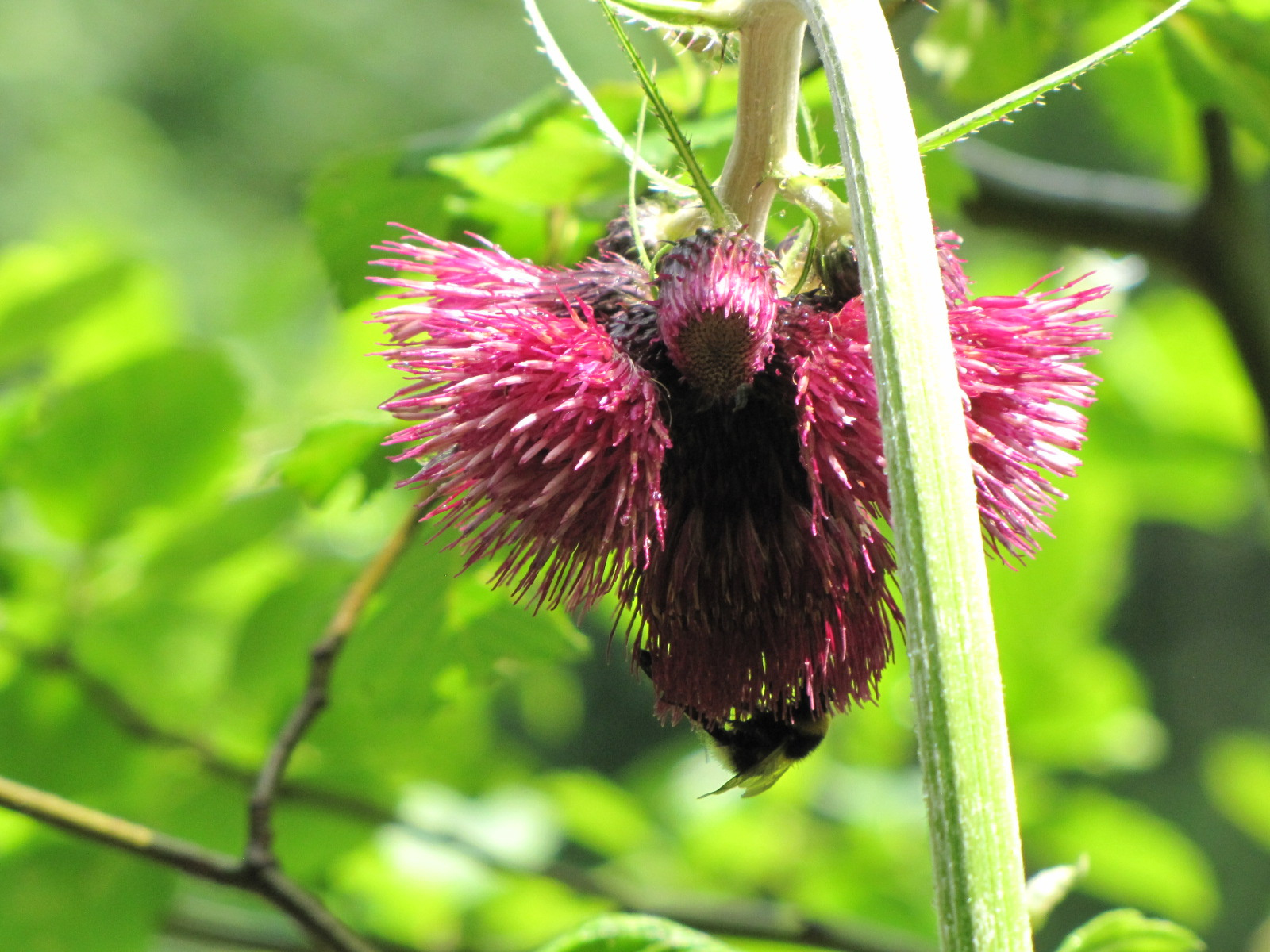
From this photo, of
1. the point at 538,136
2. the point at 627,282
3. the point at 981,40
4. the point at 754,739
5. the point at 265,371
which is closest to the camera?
the point at 627,282

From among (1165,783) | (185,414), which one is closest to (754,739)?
(185,414)

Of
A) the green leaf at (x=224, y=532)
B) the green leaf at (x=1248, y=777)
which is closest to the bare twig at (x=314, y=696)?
the green leaf at (x=224, y=532)

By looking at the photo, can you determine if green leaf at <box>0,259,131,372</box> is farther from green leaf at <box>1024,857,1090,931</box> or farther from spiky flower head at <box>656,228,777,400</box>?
green leaf at <box>1024,857,1090,931</box>

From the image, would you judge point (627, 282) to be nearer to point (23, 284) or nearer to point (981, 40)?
point (981, 40)

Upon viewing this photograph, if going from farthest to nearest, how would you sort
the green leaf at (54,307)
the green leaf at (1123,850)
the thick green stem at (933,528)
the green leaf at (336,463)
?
the green leaf at (1123,850) → the green leaf at (54,307) → the green leaf at (336,463) → the thick green stem at (933,528)

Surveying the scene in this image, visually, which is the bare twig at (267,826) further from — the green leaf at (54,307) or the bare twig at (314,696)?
the green leaf at (54,307)

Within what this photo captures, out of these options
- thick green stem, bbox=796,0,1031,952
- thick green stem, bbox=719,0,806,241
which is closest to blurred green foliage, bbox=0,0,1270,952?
thick green stem, bbox=719,0,806,241

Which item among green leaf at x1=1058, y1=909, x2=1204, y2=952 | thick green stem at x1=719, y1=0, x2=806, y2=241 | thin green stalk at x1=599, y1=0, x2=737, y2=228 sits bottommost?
green leaf at x1=1058, y1=909, x2=1204, y2=952
